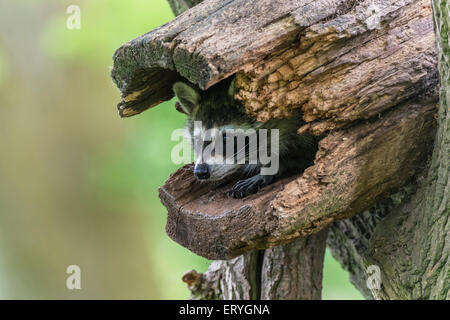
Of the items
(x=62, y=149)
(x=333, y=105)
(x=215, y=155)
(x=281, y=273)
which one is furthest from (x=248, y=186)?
(x=62, y=149)

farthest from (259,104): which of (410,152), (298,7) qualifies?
(410,152)

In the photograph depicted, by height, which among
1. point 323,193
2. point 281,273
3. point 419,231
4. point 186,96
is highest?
point 186,96

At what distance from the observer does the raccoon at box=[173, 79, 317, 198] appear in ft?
10.4

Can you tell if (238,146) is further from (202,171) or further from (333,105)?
(333,105)

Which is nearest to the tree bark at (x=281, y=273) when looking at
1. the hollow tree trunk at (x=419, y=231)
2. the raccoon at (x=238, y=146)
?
the hollow tree trunk at (x=419, y=231)

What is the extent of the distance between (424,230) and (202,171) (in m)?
1.22

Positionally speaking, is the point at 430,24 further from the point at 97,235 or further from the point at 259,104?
the point at 97,235

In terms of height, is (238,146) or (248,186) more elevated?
(238,146)

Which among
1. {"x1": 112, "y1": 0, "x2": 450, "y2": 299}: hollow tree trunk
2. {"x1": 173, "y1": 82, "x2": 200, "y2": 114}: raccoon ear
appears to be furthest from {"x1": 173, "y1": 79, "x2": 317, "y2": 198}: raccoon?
{"x1": 112, "y1": 0, "x2": 450, "y2": 299}: hollow tree trunk

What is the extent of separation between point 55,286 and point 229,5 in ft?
15.7

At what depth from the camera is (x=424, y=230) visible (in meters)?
2.62

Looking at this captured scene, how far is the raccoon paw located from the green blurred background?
3.69 metres

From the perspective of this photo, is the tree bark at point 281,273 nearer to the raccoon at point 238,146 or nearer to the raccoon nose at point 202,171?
the raccoon at point 238,146

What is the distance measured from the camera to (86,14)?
21.5 feet
